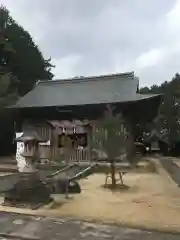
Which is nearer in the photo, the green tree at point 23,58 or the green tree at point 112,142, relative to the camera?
the green tree at point 112,142

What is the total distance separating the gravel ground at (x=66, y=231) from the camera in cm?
499

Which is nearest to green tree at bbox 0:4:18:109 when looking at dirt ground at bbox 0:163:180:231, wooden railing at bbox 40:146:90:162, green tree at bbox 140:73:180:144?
wooden railing at bbox 40:146:90:162

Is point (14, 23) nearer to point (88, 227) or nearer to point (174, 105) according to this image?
point (174, 105)

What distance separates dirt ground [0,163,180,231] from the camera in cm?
592

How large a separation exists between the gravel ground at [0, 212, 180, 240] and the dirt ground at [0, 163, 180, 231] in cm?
33

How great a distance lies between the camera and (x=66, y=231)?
5250mm

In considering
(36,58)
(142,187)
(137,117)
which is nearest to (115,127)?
(142,187)

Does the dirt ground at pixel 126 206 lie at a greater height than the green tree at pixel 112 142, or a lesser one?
lesser

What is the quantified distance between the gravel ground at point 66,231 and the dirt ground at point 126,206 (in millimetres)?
332

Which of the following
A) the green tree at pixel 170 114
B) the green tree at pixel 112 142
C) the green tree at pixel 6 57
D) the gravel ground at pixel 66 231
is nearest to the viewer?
the gravel ground at pixel 66 231

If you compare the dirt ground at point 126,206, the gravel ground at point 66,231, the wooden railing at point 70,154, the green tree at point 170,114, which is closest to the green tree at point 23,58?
the wooden railing at point 70,154

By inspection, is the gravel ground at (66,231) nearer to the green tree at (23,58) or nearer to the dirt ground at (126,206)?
the dirt ground at (126,206)

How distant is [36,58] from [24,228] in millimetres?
23906

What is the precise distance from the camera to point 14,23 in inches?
1081
